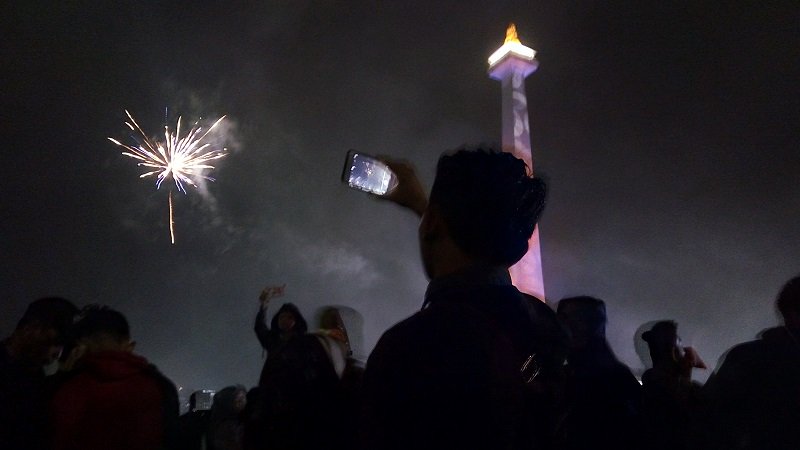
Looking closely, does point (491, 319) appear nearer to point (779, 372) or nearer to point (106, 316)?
point (779, 372)

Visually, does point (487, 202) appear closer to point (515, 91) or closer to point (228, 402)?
point (228, 402)

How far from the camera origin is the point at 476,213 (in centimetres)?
163

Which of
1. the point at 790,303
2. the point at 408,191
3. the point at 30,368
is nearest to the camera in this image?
the point at 408,191

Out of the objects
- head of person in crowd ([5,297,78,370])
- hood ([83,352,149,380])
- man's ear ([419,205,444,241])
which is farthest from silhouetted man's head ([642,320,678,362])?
head of person in crowd ([5,297,78,370])

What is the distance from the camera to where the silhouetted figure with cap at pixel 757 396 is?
2877mm

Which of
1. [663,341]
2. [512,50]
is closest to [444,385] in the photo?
[663,341]

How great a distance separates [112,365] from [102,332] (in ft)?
0.86

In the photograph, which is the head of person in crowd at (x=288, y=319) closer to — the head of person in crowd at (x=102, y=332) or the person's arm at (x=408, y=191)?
the head of person in crowd at (x=102, y=332)

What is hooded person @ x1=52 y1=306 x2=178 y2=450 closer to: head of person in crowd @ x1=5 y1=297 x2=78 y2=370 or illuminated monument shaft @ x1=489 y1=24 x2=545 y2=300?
head of person in crowd @ x1=5 y1=297 x2=78 y2=370

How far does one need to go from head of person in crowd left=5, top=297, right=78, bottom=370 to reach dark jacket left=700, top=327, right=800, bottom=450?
144 inches

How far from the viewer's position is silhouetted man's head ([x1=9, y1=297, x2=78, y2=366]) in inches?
141

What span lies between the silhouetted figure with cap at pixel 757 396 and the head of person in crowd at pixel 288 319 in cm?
253

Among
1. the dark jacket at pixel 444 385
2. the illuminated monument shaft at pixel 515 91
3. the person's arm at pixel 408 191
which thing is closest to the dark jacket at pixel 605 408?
the person's arm at pixel 408 191

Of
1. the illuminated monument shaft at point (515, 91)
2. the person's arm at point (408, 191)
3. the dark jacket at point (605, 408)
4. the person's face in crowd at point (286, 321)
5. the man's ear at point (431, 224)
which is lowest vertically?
the dark jacket at point (605, 408)
